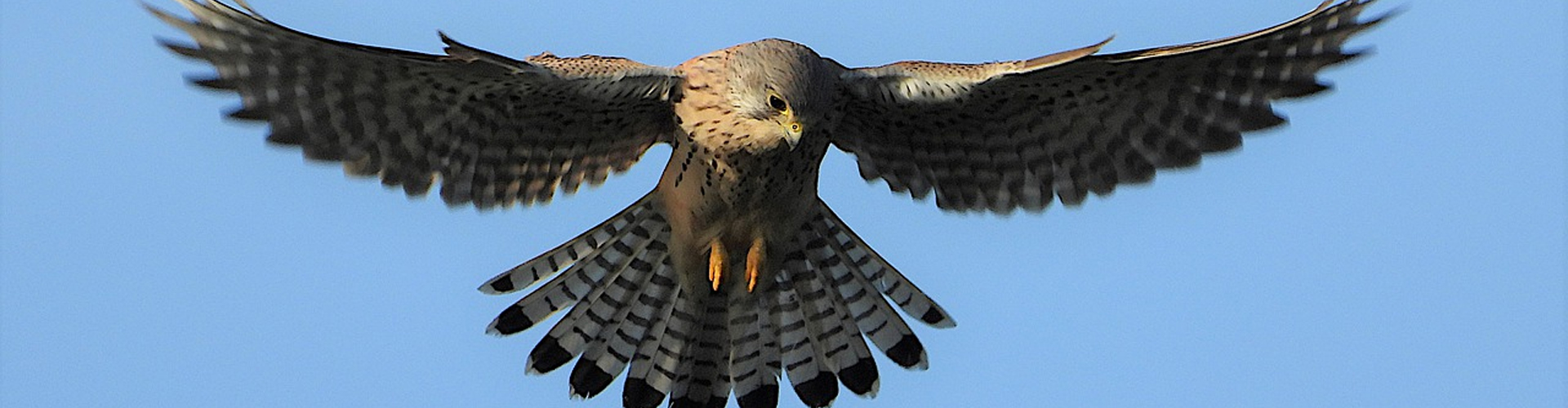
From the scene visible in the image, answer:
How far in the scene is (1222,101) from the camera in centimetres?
1020

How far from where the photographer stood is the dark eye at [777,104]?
9.17m

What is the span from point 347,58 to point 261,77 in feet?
1.00

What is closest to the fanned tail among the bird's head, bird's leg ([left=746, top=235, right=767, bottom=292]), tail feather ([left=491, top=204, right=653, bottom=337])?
tail feather ([left=491, top=204, right=653, bottom=337])

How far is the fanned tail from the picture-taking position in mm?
10430

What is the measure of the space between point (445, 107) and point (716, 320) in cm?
159

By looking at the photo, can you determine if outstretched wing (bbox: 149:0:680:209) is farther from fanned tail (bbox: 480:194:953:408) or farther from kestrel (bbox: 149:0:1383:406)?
fanned tail (bbox: 480:194:953:408)

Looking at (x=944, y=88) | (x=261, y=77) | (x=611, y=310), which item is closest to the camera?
(x=261, y=77)

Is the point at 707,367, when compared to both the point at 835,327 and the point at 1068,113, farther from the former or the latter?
the point at 1068,113

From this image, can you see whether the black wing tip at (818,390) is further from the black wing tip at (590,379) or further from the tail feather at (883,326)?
the black wing tip at (590,379)

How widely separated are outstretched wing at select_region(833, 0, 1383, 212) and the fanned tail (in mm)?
441

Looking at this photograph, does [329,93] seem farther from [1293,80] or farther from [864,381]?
[1293,80]

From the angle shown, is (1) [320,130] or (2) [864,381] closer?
(1) [320,130]

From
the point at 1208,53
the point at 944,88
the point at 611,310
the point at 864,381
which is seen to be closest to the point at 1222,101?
the point at 1208,53

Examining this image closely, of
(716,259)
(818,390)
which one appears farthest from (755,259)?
(818,390)
